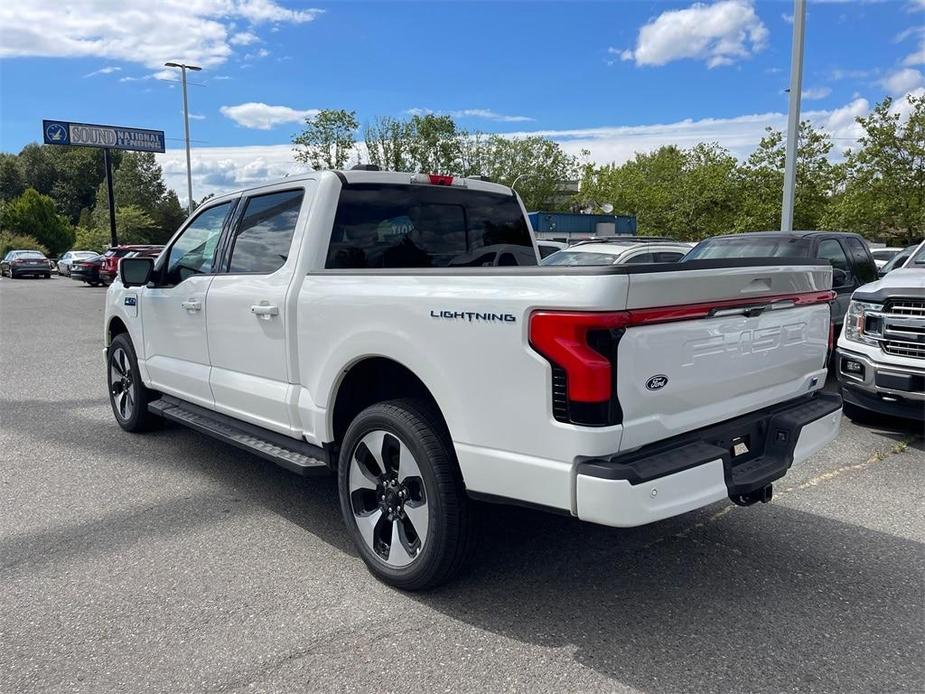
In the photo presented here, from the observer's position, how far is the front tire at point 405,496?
10.3 feet

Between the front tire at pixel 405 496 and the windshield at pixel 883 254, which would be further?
the windshield at pixel 883 254

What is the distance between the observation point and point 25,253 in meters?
41.3

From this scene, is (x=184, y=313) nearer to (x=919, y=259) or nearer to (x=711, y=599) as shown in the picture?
(x=711, y=599)

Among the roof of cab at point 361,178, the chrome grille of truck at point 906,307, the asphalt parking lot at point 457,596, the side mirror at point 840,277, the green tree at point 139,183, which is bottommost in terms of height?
the asphalt parking lot at point 457,596

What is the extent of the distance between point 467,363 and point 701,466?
0.99 m

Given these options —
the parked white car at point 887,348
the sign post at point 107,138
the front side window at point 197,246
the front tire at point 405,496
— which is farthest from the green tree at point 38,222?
the front tire at point 405,496

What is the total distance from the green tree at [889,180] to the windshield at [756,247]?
19233 mm

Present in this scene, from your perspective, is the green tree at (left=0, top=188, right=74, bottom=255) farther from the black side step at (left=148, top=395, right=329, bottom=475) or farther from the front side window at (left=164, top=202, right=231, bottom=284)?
the black side step at (left=148, top=395, right=329, bottom=475)

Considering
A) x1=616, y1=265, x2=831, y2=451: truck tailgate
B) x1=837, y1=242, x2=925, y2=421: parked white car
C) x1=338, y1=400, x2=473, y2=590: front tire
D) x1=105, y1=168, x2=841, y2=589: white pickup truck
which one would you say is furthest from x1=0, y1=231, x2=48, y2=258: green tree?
x1=616, y1=265, x2=831, y2=451: truck tailgate

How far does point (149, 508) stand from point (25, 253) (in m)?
43.7

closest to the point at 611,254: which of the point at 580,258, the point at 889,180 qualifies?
the point at 580,258

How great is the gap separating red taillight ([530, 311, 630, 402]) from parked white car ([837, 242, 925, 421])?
4.19 meters

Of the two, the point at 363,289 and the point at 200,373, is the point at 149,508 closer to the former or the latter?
the point at 200,373

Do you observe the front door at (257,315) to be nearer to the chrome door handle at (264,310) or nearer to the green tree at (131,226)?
the chrome door handle at (264,310)
